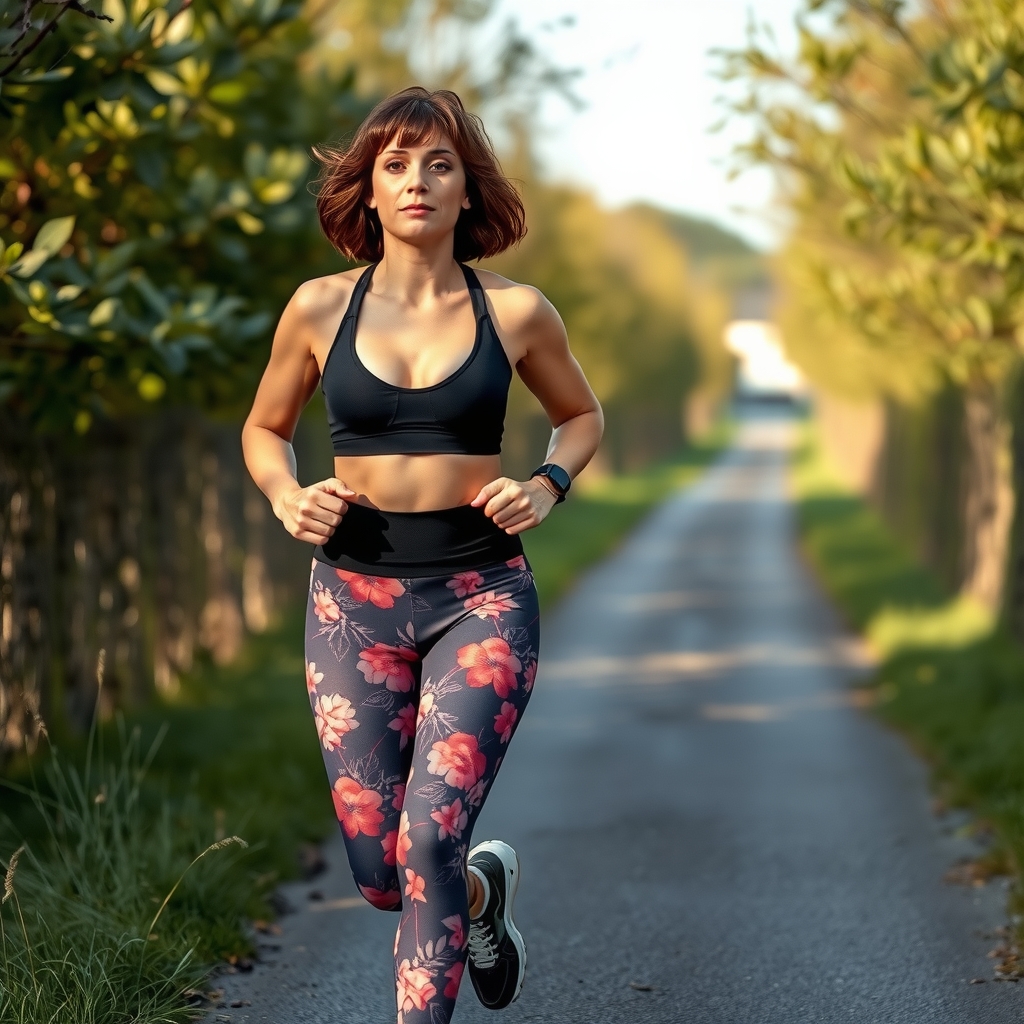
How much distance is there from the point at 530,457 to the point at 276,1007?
1139 inches

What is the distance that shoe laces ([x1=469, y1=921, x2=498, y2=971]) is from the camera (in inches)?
150

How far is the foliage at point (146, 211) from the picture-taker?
523 centimetres

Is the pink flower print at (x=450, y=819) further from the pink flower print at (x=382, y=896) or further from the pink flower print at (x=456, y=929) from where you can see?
the pink flower print at (x=382, y=896)

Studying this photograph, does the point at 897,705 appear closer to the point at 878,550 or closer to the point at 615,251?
the point at 878,550

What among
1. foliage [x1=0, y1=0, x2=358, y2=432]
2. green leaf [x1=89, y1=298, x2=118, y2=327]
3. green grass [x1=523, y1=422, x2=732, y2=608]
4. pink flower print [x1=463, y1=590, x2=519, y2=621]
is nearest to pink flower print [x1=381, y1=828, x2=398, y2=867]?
pink flower print [x1=463, y1=590, x2=519, y2=621]

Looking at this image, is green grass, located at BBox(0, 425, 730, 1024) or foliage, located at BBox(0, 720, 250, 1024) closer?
foliage, located at BBox(0, 720, 250, 1024)

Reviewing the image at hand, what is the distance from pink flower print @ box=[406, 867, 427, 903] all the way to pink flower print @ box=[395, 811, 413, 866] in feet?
0.08

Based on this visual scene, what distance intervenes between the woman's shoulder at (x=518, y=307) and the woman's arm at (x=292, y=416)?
341 mm

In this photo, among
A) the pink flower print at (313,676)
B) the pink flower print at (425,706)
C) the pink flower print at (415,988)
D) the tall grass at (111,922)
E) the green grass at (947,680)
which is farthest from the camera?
the green grass at (947,680)

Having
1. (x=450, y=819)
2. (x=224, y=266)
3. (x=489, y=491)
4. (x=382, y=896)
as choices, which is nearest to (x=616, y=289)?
(x=224, y=266)

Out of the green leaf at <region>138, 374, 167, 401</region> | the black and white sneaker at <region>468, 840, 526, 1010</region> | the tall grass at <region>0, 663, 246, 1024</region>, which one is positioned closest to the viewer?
the black and white sneaker at <region>468, 840, 526, 1010</region>

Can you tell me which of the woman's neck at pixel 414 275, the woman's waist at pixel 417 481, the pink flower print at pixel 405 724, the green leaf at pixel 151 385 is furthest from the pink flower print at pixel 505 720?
the green leaf at pixel 151 385

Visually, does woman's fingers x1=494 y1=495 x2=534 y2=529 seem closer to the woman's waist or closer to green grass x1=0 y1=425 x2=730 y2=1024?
the woman's waist

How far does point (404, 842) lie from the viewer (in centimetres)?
348
